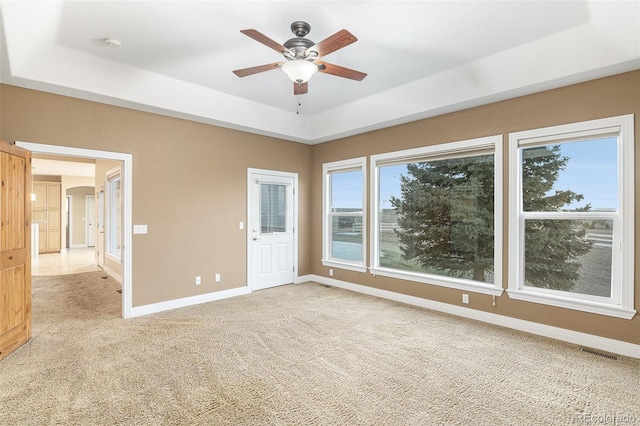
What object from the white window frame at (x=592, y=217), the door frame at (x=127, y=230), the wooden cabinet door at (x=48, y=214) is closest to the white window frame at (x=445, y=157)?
the white window frame at (x=592, y=217)

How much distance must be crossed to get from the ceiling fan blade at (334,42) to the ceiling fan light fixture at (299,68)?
118mm

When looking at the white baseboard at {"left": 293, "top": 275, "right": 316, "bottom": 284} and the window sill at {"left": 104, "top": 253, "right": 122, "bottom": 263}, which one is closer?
the white baseboard at {"left": 293, "top": 275, "right": 316, "bottom": 284}

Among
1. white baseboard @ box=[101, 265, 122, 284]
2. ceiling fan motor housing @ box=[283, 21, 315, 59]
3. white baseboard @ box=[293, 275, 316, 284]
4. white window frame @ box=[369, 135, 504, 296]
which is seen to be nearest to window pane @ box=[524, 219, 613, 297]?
white window frame @ box=[369, 135, 504, 296]

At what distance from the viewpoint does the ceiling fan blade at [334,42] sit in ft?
7.63

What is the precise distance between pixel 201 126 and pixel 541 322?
16.8 ft

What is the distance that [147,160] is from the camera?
14.0ft

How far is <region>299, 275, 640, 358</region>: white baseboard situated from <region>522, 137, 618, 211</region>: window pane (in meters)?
1.30

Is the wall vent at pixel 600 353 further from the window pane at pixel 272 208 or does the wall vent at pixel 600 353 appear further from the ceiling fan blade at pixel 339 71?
the window pane at pixel 272 208

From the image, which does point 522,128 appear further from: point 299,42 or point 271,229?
point 271,229

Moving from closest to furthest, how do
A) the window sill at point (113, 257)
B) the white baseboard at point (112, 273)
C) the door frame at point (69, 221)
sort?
the white baseboard at point (112, 273) < the window sill at point (113, 257) < the door frame at point (69, 221)

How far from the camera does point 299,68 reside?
2664mm

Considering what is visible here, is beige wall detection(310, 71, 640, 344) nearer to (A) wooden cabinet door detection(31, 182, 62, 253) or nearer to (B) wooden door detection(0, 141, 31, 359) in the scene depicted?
(B) wooden door detection(0, 141, 31, 359)

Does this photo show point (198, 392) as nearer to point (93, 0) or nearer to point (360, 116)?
point (93, 0)

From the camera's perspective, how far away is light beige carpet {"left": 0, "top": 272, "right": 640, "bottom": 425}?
2.16 m
